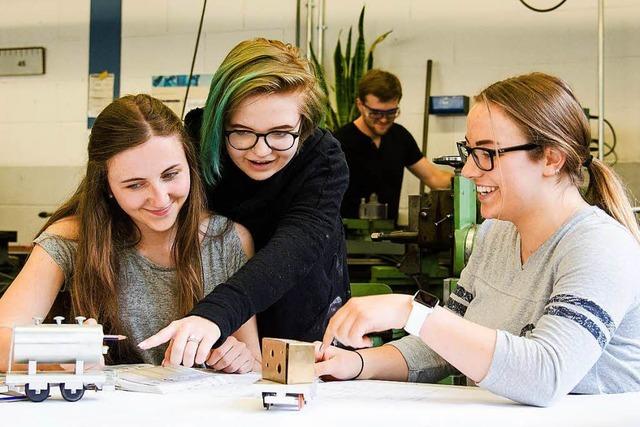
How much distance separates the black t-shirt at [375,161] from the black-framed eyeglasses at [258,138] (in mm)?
2796

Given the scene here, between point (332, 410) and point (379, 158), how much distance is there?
347cm

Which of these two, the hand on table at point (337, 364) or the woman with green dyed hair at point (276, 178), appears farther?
the woman with green dyed hair at point (276, 178)

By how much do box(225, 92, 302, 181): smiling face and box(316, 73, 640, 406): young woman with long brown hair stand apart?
1.25 feet

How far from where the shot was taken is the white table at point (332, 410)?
3.81 ft

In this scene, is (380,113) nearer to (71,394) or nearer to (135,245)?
(135,245)

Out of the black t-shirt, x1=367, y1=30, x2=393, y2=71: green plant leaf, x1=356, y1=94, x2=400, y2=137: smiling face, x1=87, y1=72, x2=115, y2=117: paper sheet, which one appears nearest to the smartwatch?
x1=356, y1=94, x2=400, y2=137: smiling face

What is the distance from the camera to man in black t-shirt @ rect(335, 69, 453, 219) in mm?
4469

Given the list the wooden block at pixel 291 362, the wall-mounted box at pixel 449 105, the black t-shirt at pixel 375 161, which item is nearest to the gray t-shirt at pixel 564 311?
the wooden block at pixel 291 362

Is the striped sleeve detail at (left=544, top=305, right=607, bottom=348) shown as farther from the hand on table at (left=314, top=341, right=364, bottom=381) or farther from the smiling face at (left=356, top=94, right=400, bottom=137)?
the smiling face at (left=356, top=94, right=400, bottom=137)

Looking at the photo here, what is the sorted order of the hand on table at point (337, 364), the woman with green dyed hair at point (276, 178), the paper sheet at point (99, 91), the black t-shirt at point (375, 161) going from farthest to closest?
the paper sheet at point (99, 91) < the black t-shirt at point (375, 161) < the woman with green dyed hair at point (276, 178) < the hand on table at point (337, 364)

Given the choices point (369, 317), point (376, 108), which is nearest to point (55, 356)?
point (369, 317)

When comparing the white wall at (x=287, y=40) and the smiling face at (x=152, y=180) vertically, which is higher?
the white wall at (x=287, y=40)

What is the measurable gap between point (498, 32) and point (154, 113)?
130 inches

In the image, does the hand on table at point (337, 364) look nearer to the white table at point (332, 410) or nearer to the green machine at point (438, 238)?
the white table at point (332, 410)
